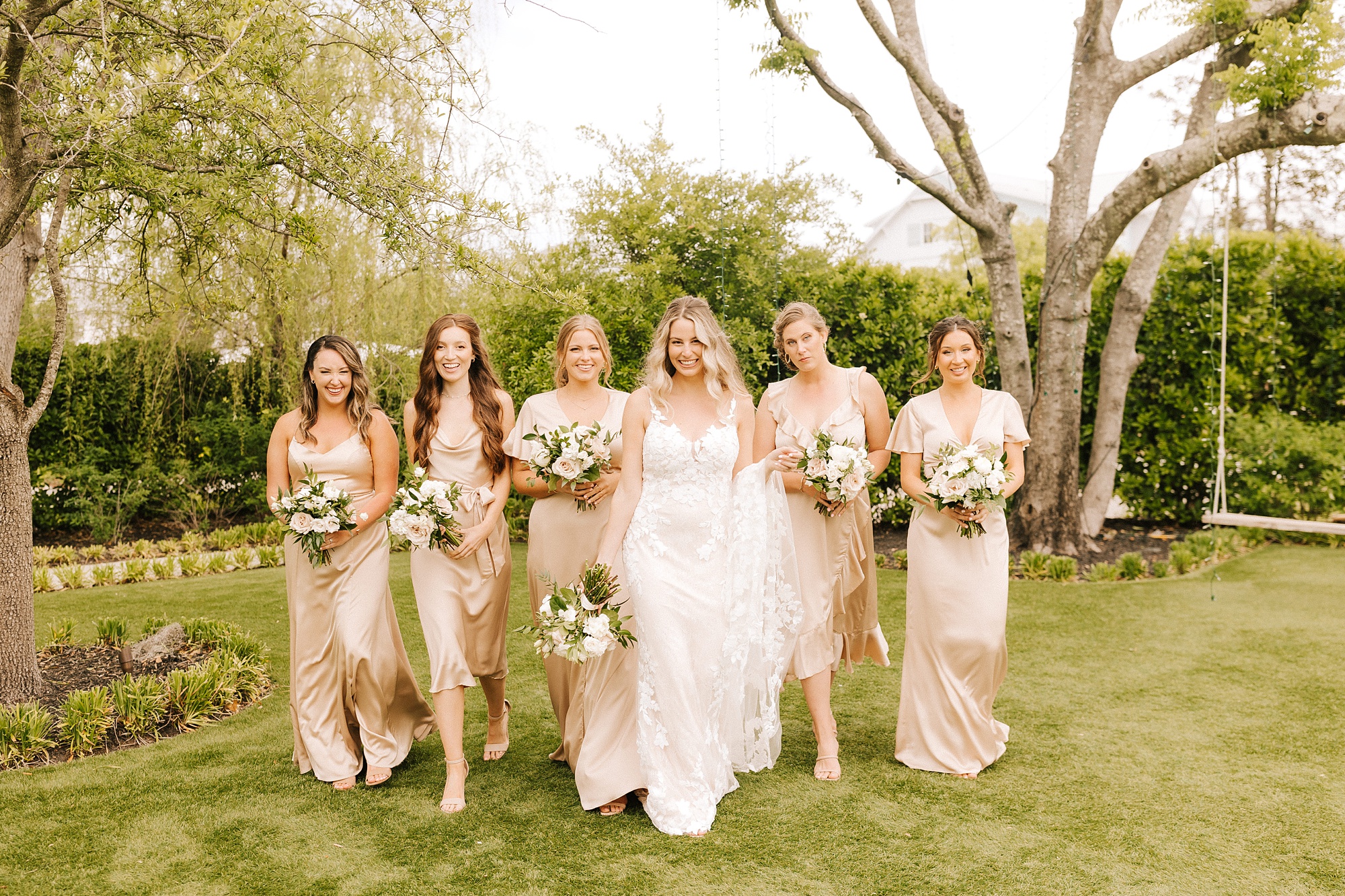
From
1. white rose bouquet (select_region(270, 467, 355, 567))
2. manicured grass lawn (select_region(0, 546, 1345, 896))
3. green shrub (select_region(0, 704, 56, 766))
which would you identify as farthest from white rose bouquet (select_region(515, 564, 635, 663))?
green shrub (select_region(0, 704, 56, 766))

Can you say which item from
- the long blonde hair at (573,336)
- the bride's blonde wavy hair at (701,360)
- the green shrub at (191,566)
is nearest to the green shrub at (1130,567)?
the bride's blonde wavy hair at (701,360)

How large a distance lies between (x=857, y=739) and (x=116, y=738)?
13.8 ft

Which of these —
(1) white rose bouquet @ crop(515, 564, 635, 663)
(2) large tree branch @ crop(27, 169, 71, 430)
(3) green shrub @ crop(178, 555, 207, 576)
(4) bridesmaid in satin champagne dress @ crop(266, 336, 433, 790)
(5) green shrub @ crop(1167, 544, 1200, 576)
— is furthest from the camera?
(3) green shrub @ crop(178, 555, 207, 576)

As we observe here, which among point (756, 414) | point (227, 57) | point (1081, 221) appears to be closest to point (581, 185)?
point (1081, 221)

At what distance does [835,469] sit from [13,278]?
539 centimetres

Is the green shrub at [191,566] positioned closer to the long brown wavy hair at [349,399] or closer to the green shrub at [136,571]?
the green shrub at [136,571]

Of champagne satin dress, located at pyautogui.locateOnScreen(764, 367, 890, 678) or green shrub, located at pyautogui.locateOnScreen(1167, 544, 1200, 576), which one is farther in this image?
green shrub, located at pyautogui.locateOnScreen(1167, 544, 1200, 576)

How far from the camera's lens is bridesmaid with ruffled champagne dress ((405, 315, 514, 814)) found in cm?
458

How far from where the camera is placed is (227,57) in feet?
12.7

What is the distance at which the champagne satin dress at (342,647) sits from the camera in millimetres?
4648

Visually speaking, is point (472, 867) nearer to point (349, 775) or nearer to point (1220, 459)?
point (349, 775)

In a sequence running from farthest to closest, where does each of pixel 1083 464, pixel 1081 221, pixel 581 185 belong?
1. pixel 1083 464
2. pixel 581 185
3. pixel 1081 221

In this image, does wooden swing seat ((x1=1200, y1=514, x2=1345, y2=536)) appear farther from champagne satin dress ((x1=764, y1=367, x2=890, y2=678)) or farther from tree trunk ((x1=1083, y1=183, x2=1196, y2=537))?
champagne satin dress ((x1=764, y1=367, x2=890, y2=678))

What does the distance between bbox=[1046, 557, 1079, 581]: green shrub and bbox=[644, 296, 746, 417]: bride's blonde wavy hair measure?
5598 millimetres
